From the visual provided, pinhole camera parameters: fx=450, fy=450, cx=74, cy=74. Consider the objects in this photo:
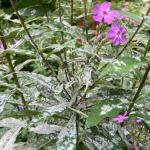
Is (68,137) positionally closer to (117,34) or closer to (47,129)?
(47,129)

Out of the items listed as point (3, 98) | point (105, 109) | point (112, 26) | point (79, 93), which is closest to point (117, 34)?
point (112, 26)

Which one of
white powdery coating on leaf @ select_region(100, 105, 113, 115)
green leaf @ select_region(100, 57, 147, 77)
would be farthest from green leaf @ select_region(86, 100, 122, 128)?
green leaf @ select_region(100, 57, 147, 77)

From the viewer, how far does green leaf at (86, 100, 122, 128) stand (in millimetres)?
1408

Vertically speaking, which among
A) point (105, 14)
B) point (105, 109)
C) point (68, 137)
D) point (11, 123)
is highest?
point (105, 14)

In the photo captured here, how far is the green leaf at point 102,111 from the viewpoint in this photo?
4.62ft

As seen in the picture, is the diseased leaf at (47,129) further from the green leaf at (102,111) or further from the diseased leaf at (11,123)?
the green leaf at (102,111)

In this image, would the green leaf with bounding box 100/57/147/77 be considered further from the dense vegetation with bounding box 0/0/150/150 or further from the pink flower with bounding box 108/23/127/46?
the pink flower with bounding box 108/23/127/46

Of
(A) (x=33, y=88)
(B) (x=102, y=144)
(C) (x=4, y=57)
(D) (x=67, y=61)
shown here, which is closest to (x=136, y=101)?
(B) (x=102, y=144)

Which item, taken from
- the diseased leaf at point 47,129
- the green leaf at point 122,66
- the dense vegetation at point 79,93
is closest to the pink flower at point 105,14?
the dense vegetation at point 79,93

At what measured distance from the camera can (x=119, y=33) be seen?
5.77ft

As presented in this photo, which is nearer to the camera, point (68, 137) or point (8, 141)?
point (68, 137)

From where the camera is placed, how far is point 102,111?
1.47 m

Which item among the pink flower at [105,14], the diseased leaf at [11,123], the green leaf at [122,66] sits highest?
the green leaf at [122,66]

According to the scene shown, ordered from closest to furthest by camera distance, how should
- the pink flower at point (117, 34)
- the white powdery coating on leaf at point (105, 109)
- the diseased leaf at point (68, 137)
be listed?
the white powdery coating on leaf at point (105, 109)
the diseased leaf at point (68, 137)
the pink flower at point (117, 34)
